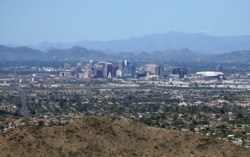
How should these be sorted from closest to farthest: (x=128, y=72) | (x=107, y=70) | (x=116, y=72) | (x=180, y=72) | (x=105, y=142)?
(x=105, y=142) < (x=180, y=72) < (x=107, y=70) < (x=116, y=72) < (x=128, y=72)

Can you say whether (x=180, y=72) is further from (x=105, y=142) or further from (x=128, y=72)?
(x=105, y=142)

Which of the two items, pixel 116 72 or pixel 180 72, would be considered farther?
pixel 116 72

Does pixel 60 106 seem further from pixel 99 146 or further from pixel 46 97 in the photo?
pixel 99 146

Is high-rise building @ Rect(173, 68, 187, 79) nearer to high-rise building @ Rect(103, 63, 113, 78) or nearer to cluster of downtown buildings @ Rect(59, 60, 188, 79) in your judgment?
Answer: cluster of downtown buildings @ Rect(59, 60, 188, 79)

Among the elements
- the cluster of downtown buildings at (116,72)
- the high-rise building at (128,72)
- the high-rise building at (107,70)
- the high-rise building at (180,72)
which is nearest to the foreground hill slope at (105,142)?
the high-rise building at (180,72)

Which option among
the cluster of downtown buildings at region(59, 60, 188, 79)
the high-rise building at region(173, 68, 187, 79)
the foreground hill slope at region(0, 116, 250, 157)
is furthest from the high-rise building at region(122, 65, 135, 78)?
the foreground hill slope at region(0, 116, 250, 157)

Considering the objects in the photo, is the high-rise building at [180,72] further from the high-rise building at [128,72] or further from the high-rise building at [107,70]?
the high-rise building at [107,70]

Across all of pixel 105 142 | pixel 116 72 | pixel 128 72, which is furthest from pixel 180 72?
pixel 105 142

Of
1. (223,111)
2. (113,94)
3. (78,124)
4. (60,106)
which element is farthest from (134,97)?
(78,124)
